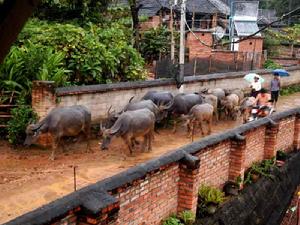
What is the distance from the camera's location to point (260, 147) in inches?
478

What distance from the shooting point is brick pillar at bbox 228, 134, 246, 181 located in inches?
397

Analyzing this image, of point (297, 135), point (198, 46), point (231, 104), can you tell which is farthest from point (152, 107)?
point (198, 46)

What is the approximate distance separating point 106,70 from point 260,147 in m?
5.85

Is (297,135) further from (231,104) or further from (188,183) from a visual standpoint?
(188,183)

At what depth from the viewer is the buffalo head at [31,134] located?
426 inches

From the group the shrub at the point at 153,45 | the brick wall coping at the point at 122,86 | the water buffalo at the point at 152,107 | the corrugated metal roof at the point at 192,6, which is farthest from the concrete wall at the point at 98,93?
the corrugated metal roof at the point at 192,6

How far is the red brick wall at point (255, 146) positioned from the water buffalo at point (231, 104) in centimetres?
415

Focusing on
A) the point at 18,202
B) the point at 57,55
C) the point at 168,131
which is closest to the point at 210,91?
the point at 168,131

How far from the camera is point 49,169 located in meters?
10.2

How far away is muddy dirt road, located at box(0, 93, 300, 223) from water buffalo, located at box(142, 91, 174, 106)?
138 cm

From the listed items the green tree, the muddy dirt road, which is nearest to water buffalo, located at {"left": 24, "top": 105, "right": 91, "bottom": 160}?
the muddy dirt road

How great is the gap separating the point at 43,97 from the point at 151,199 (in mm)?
5720

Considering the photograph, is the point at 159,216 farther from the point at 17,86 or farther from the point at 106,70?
the point at 106,70

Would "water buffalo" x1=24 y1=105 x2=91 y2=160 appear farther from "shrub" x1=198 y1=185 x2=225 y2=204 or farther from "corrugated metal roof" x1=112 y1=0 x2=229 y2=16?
"corrugated metal roof" x1=112 y1=0 x2=229 y2=16
